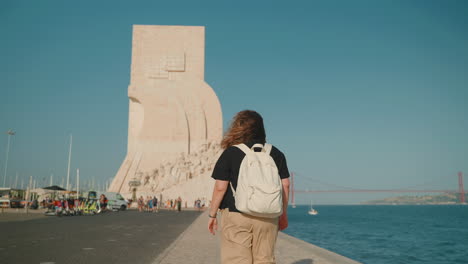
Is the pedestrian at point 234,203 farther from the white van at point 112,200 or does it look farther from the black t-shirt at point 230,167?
the white van at point 112,200

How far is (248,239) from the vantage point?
1.96 metres

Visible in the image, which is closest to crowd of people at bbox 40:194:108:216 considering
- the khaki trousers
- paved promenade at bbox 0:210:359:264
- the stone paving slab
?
paved promenade at bbox 0:210:359:264

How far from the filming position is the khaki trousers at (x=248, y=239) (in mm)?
1943

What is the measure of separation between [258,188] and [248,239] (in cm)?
28

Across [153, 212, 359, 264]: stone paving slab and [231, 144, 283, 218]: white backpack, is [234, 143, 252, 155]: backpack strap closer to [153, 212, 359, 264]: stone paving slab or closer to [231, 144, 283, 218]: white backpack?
[231, 144, 283, 218]: white backpack

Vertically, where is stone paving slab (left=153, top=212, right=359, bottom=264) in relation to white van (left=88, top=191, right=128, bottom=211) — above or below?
above

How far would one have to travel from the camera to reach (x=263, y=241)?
1.97 metres

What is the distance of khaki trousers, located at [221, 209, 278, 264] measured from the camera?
6.38ft

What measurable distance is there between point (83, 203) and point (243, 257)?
14769mm

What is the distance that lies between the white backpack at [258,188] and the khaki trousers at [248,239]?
0.26 feet

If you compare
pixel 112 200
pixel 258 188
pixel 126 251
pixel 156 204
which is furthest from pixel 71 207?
pixel 258 188

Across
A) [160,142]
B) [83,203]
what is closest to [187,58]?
[160,142]

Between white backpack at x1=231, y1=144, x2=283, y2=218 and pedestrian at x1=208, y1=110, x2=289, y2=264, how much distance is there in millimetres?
34

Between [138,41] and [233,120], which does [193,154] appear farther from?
[233,120]
